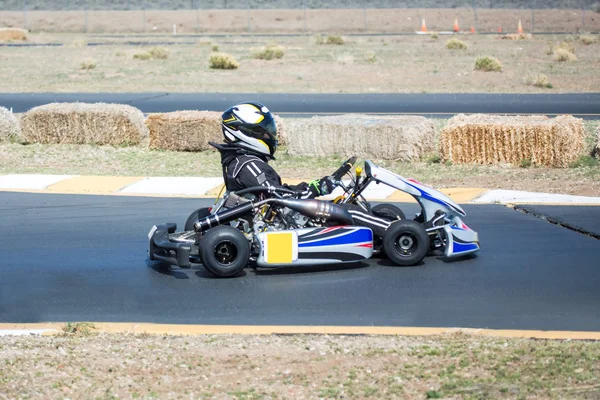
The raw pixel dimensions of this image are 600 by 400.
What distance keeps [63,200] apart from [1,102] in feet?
48.6

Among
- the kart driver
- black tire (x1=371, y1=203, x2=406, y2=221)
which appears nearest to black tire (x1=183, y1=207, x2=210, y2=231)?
the kart driver

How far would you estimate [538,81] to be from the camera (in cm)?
2839

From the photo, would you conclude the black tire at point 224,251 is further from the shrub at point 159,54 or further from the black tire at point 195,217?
the shrub at point 159,54

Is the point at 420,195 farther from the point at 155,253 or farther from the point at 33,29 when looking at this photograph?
the point at 33,29

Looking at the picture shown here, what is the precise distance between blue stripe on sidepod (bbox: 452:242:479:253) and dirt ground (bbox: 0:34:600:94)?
19.1 metres

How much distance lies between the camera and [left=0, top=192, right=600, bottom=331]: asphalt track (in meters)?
7.24

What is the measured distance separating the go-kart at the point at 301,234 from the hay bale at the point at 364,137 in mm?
6096

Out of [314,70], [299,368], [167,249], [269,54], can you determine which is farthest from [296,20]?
[299,368]

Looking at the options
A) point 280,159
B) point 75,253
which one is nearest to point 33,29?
point 280,159

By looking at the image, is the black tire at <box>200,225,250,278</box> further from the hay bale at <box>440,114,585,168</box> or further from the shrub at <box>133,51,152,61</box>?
the shrub at <box>133,51,152,61</box>

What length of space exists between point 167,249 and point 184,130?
788 centimetres

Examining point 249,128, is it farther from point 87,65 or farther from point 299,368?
point 87,65

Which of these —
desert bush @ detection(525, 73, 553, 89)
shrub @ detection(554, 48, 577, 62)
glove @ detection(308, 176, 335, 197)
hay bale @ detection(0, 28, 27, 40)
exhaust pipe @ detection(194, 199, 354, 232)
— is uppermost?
hay bale @ detection(0, 28, 27, 40)

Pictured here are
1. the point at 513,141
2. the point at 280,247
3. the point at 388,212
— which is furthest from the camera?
the point at 513,141
